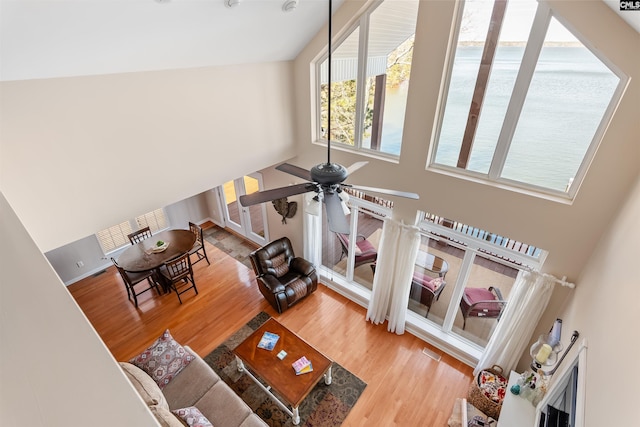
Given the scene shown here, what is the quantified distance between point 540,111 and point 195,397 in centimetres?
502

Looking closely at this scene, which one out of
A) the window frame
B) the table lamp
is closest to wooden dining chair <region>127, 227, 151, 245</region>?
the window frame

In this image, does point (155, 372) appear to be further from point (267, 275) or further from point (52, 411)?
point (52, 411)

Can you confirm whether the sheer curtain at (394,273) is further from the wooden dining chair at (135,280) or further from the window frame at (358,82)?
the wooden dining chair at (135,280)

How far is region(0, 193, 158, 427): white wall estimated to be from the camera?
0.47 m

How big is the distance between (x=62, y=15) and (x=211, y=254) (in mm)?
5529

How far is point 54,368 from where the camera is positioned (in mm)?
535

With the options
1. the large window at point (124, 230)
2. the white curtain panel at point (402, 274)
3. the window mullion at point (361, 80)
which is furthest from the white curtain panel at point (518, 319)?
the large window at point (124, 230)

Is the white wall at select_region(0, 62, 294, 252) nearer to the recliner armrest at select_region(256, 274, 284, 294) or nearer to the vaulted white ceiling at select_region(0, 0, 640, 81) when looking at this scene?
the vaulted white ceiling at select_region(0, 0, 640, 81)

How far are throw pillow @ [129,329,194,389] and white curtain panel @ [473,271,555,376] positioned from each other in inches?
161

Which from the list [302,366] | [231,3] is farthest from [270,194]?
[302,366]

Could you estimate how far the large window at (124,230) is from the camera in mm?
6578

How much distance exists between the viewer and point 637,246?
2.03 m

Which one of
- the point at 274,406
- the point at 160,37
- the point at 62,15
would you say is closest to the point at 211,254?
the point at 274,406

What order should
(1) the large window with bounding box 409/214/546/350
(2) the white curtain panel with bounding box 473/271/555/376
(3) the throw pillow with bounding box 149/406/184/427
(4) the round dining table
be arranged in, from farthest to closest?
(4) the round dining table
(1) the large window with bounding box 409/214/546/350
(2) the white curtain panel with bounding box 473/271/555/376
(3) the throw pillow with bounding box 149/406/184/427
